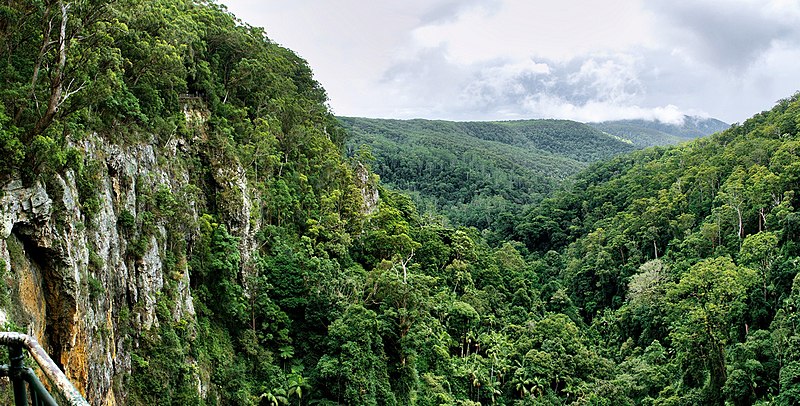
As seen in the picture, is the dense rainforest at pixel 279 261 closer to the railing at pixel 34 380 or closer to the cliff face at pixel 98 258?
the cliff face at pixel 98 258

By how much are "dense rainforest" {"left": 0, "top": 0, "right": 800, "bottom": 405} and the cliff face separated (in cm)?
7

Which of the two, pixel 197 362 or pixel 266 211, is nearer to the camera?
pixel 197 362

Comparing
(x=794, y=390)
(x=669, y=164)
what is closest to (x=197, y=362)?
(x=794, y=390)

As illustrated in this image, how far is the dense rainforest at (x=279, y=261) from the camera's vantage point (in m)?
12.3

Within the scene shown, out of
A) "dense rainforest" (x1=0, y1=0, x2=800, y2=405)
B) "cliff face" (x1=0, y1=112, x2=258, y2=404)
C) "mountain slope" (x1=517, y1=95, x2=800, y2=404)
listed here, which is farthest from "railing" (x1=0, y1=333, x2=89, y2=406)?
"mountain slope" (x1=517, y1=95, x2=800, y2=404)

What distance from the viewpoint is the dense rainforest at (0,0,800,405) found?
12312mm

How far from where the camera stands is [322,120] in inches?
1631

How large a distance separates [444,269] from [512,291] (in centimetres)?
1200

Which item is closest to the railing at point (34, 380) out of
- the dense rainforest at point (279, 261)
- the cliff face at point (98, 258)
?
the cliff face at point (98, 258)

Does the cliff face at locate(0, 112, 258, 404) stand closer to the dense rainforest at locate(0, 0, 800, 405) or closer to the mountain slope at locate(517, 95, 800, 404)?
the dense rainforest at locate(0, 0, 800, 405)

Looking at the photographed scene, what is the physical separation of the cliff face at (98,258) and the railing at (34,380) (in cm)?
804

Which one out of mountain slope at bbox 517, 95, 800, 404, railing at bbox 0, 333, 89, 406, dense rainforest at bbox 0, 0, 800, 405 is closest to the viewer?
railing at bbox 0, 333, 89, 406

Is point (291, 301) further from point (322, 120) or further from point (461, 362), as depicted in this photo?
point (322, 120)

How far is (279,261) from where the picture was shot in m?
26.4
